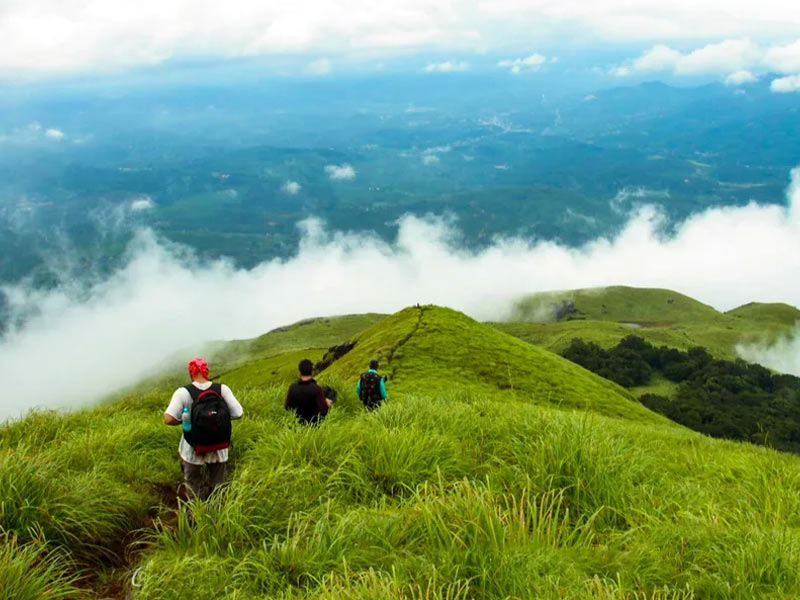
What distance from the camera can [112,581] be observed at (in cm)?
734

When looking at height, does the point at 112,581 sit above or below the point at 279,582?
below

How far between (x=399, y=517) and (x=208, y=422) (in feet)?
13.6

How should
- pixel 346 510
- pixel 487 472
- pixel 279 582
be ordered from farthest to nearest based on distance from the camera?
pixel 487 472
pixel 346 510
pixel 279 582

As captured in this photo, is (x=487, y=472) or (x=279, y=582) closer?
(x=279, y=582)

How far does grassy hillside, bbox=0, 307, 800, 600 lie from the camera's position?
232 inches

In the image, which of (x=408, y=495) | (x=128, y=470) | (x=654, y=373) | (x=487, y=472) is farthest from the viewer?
(x=654, y=373)

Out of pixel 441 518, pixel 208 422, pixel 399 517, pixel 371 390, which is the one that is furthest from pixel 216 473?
pixel 371 390

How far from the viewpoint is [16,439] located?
41.0ft

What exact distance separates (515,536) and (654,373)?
132764 millimetres

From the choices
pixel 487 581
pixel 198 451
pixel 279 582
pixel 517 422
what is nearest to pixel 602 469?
pixel 517 422

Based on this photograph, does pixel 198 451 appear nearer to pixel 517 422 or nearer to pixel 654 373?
pixel 517 422

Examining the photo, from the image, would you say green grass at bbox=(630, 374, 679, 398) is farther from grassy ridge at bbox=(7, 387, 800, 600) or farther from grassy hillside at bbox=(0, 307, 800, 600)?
grassy ridge at bbox=(7, 387, 800, 600)

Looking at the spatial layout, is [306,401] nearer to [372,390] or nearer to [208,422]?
[372,390]

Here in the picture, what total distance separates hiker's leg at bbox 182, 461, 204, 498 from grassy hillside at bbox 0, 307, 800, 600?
1.48 ft
